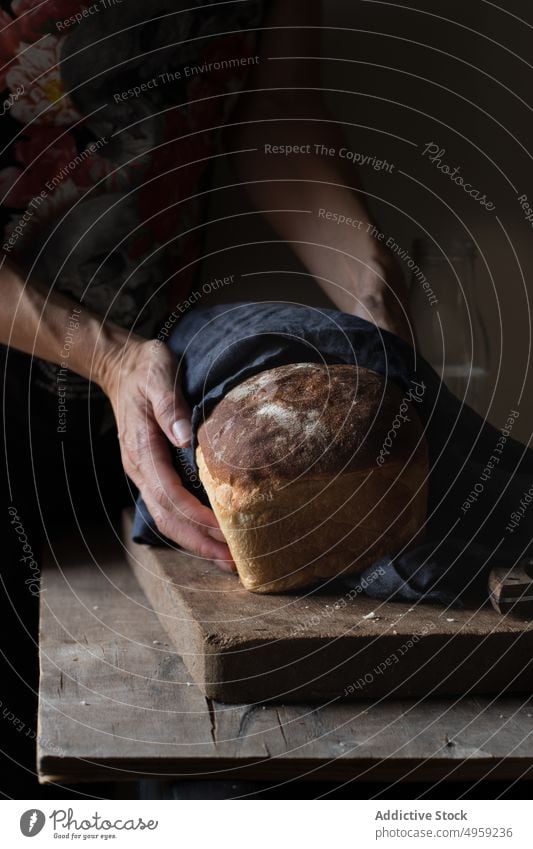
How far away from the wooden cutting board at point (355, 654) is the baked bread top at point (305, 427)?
3.5 inches

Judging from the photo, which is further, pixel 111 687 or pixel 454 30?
pixel 454 30

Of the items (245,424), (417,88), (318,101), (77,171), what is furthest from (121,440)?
(417,88)

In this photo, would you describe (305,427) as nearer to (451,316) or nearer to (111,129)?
(111,129)

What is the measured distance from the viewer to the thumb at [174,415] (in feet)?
2.14

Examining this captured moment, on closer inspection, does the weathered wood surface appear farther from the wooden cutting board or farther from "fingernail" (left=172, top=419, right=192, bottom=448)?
"fingernail" (left=172, top=419, right=192, bottom=448)

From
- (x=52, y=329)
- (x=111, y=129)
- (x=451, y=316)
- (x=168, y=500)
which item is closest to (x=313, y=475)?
(x=168, y=500)

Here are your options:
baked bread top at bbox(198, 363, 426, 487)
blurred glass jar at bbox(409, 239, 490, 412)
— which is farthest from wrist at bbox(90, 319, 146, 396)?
blurred glass jar at bbox(409, 239, 490, 412)

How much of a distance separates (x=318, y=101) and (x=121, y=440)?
431 millimetres

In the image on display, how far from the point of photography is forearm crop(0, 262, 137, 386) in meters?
0.72

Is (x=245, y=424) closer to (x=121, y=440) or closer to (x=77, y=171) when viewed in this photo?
(x=121, y=440)

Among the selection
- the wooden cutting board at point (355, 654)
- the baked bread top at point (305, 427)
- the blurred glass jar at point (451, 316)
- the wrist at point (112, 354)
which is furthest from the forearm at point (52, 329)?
the blurred glass jar at point (451, 316)

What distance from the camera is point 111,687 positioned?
55 centimetres

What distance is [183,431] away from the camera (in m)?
0.65
